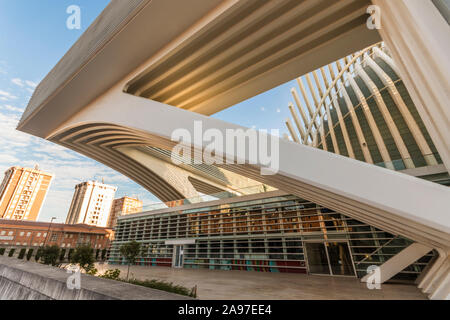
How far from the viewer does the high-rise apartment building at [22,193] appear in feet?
226

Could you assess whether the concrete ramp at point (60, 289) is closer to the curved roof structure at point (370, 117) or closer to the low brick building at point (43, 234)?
the curved roof structure at point (370, 117)

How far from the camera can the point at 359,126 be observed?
53.8 feet

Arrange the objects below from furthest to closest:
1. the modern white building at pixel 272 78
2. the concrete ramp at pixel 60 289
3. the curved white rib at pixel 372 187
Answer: the modern white building at pixel 272 78
the curved white rib at pixel 372 187
the concrete ramp at pixel 60 289

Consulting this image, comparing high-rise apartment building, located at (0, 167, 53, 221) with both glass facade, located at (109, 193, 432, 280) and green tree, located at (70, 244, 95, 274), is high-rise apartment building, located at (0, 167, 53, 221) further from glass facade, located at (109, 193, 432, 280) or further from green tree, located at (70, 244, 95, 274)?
green tree, located at (70, 244, 95, 274)

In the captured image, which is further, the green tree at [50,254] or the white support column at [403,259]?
the green tree at [50,254]

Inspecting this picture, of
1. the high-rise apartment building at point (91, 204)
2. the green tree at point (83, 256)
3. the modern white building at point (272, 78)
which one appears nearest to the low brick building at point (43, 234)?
the green tree at point (83, 256)

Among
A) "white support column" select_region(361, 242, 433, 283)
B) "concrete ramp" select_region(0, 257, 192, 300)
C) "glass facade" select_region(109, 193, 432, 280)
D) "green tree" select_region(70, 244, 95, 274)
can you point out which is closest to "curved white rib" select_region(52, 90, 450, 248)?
"concrete ramp" select_region(0, 257, 192, 300)

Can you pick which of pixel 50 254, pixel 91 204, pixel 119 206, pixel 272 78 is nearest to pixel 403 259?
pixel 272 78

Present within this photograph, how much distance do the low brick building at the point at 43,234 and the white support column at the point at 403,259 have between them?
41.2 metres

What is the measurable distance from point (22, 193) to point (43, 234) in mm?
47303

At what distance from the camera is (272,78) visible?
8891mm

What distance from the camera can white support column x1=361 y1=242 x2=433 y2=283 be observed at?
8.36 m

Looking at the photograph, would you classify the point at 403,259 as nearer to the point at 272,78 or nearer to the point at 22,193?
the point at 272,78

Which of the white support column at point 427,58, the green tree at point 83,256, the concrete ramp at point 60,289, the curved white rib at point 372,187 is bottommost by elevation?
the concrete ramp at point 60,289
